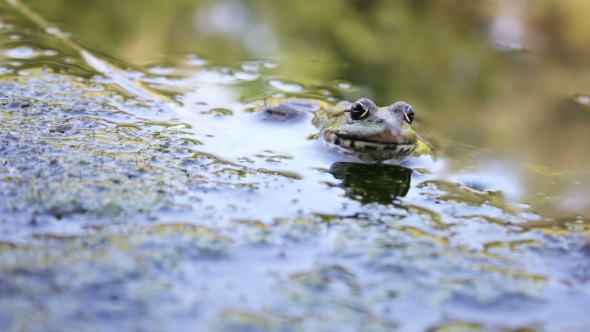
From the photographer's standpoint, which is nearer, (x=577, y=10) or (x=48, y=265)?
(x=48, y=265)

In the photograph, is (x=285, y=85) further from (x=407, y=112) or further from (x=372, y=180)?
(x=372, y=180)

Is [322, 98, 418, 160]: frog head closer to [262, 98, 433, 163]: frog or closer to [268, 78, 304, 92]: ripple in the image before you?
[262, 98, 433, 163]: frog

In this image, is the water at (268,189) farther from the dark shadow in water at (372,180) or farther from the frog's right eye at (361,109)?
the frog's right eye at (361,109)

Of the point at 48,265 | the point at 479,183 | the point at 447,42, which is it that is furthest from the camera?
the point at 447,42

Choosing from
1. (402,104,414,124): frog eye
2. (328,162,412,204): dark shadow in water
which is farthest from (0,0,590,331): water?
(402,104,414,124): frog eye

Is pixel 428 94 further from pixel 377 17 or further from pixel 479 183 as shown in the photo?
pixel 377 17

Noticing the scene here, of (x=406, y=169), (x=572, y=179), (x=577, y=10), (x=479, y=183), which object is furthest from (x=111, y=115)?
(x=577, y=10)

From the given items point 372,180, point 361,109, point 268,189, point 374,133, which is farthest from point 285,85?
point 268,189
